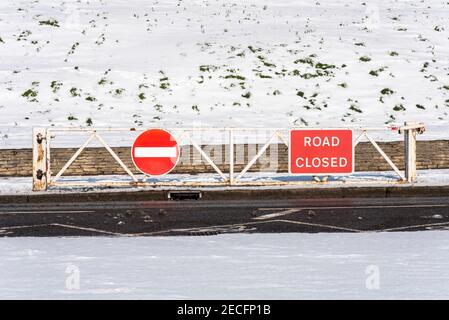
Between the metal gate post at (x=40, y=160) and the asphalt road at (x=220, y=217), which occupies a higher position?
the metal gate post at (x=40, y=160)

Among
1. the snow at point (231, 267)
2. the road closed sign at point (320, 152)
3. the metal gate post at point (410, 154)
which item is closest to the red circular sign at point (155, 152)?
the road closed sign at point (320, 152)

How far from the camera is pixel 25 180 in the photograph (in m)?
21.6

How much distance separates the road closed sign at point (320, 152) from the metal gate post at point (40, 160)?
5017 mm

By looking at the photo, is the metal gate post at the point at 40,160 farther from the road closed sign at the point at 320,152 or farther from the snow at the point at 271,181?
the road closed sign at the point at 320,152

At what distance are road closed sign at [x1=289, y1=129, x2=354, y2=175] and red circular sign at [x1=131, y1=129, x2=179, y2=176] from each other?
242 centimetres

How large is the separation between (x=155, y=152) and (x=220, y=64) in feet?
70.5

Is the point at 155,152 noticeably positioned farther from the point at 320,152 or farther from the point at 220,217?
the point at 220,217

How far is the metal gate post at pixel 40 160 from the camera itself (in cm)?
1766

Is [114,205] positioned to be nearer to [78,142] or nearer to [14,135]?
[78,142]

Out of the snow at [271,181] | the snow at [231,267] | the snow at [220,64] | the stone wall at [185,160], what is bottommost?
the snow at [231,267]

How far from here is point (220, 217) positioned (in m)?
13.1

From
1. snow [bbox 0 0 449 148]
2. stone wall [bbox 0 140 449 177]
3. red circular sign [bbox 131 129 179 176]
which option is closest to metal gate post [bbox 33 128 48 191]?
red circular sign [bbox 131 129 179 176]

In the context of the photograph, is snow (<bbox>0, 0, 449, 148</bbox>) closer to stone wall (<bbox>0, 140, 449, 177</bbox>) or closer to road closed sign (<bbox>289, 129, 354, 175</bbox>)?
stone wall (<bbox>0, 140, 449, 177</bbox>)
